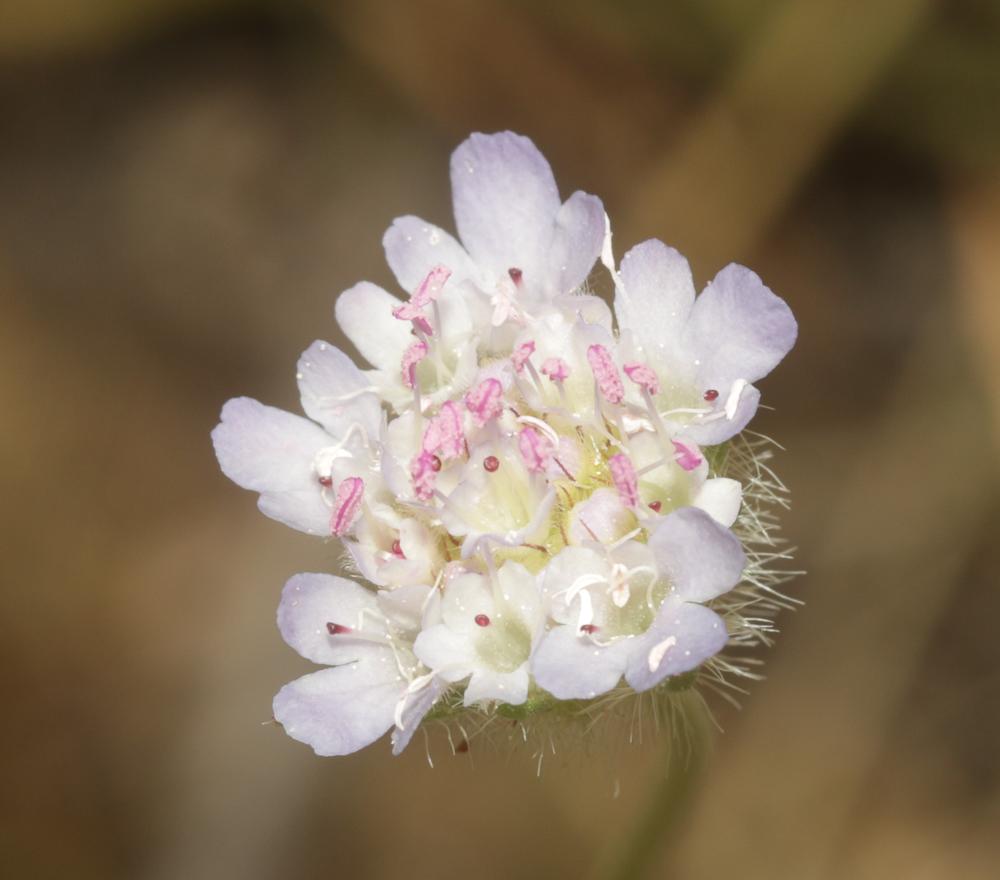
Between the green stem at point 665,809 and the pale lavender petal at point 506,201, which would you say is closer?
the pale lavender petal at point 506,201

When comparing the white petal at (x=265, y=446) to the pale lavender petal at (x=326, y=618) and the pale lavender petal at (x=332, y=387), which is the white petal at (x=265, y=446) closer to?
the pale lavender petal at (x=332, y=387)

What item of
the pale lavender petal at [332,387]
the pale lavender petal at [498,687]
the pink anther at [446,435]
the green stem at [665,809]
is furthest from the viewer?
the green stem at [665,809]

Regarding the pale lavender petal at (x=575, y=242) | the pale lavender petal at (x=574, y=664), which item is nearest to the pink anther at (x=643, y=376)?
the pale lavender petal at (x=575, y=242)

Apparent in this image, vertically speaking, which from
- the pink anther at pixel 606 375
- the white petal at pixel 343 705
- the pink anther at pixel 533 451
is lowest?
the white petal at pixel 343 705

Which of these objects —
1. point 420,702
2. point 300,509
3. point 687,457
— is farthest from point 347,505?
point 687,457

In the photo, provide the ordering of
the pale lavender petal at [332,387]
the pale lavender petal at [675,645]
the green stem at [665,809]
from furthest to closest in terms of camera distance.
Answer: the green stem at [665,809]
the pale lavender petal at [332,387]
the pale lavender petal at [675,645]

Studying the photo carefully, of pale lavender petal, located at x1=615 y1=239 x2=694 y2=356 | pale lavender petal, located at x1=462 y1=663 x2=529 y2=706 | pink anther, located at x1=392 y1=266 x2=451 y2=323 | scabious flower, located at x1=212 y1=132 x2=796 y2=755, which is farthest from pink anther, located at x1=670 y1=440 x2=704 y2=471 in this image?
pink anther, located at x1=392 y1=266 x2=451 y2=323

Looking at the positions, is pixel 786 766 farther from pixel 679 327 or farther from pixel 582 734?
pixel 679 327

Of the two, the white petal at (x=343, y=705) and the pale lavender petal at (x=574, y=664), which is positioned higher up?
the pale lavender petal at (x=574, y=664)
